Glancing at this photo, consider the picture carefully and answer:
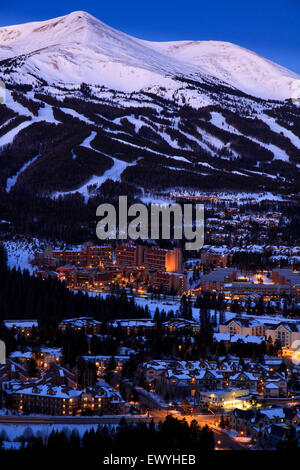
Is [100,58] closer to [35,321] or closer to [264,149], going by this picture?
[264,149]

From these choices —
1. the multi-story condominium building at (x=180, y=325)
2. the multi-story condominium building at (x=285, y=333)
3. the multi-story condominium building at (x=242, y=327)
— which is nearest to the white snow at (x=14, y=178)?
the multi-story condominium building at (x=180, y=325)

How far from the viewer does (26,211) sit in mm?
80812

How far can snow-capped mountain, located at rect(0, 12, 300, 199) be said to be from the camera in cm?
10081

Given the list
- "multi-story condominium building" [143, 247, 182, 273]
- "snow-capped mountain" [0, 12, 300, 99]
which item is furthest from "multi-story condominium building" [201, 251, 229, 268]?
"snow-capped mountain" [0, 12, 300, 99]

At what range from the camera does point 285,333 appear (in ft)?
135

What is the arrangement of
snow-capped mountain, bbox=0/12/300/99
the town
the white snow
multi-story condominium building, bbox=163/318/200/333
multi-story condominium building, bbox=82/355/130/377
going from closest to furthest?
the town → multi-story condominium building, bbox=82/355/130/377 → multi-story condominium building, bbox=163/318/200/333 → the white snow → snow-capped mountain, bbox=0/12/300/99

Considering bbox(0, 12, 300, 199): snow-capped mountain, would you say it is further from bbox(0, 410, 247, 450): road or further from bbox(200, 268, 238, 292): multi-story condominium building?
bbox(0, 410, 247, 450): road

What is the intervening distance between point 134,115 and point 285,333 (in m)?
96.7

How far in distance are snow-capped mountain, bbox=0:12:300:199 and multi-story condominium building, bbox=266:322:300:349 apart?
50463 mm

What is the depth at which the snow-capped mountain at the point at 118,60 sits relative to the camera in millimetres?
157375

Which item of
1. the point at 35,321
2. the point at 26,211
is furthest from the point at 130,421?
the point at 26,211

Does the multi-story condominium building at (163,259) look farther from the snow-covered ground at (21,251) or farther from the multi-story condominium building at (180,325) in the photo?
the multi-story condominium building at (180,325)

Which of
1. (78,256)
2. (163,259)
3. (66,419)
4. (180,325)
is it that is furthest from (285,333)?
(78,256)

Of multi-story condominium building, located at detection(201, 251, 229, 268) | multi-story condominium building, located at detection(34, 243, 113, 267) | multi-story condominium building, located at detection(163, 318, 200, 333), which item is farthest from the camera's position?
multi-story condominium building, located at detection(201, 251, 229, 268)
